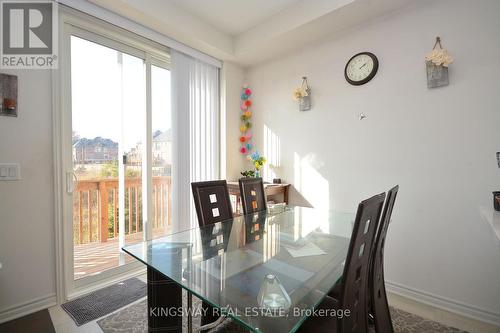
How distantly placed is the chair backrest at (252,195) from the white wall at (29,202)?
1.58m

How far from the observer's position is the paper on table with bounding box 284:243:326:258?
134 centimetres

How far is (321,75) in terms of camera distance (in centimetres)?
269

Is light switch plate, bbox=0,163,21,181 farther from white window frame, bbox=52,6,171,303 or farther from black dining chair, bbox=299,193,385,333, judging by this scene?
black dining chair, bbox=299,193,385,333

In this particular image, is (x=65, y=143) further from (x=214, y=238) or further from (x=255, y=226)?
(x=255, y=226)

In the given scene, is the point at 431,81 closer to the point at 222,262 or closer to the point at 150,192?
the point at 222,262

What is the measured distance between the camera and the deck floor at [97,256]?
2311 millimetres

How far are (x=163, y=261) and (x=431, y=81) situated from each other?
2.38 m

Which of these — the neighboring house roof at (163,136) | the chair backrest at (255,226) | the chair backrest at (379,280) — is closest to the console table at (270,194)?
the chair backrest at (255,226)

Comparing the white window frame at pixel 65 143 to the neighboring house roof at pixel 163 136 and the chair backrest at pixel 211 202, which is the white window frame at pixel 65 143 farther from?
the chair backrest at pixel 211 202

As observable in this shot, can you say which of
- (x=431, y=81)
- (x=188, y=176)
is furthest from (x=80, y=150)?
(x=431, y=81)

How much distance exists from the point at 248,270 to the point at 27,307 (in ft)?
6.19

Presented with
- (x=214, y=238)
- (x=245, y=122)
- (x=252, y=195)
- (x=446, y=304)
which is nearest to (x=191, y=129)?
(x=245, y=122)

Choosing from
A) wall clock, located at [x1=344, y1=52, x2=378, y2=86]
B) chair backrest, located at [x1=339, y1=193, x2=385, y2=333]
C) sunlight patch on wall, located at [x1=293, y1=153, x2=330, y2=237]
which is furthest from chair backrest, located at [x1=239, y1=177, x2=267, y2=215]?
wall clock, located at [x1=344, y1=52, x2=378, y2=86]

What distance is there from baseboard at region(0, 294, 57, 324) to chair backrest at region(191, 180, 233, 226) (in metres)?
1.38
